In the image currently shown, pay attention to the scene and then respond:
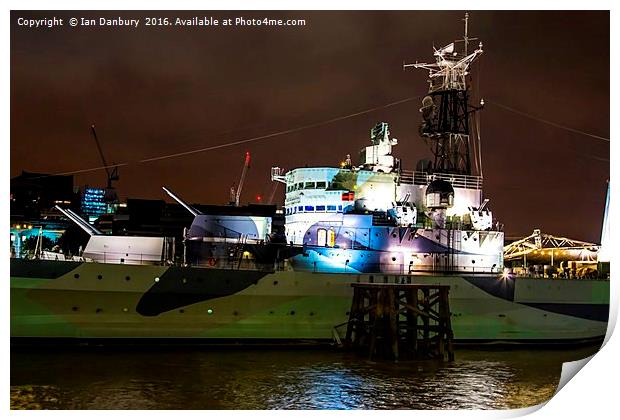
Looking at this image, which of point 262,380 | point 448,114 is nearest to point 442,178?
point 448,114

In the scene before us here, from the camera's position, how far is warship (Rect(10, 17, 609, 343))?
16.7m

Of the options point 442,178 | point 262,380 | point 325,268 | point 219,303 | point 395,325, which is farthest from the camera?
point 442,178

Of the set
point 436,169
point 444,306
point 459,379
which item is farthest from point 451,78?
point 459,379

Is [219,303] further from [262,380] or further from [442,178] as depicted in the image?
[442,178]

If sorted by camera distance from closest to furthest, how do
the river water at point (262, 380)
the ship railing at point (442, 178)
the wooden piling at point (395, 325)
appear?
1. the river water at point (262, 380)
2. the wooden piling at point (395, 325)
3. the ship railing at point (442, 178)

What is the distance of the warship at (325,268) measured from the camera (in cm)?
1673

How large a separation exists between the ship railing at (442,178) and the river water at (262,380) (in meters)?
6.19

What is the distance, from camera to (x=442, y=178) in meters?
22.4

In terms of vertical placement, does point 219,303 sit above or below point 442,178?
below

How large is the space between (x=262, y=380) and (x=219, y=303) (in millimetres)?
4169

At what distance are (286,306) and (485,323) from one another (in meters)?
6.14

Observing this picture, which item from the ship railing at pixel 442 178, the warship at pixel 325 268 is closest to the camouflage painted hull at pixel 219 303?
the warship at pixel 325 268

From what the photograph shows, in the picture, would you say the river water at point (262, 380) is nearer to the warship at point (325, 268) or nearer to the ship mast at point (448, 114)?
the warship at point (325, 268)
